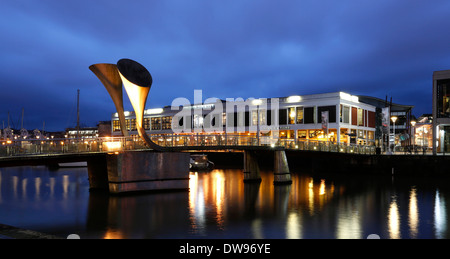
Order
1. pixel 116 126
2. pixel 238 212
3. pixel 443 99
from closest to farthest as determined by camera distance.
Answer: pixel 238 212
pixel 443 99
pixel 116 126

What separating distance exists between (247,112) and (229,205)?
173 ft

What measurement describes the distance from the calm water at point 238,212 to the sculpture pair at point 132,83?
6581 millimetres

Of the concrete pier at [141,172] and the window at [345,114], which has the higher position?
the window at [345,114]

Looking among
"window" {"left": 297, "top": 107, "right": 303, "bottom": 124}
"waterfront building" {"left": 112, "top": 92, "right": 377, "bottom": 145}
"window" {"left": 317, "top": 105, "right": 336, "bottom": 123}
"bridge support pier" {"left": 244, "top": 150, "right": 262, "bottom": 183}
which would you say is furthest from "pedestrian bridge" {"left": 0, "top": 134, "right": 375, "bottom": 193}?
"window" {"left": 297, "top": 107, "right": 303, "bottom": 124}

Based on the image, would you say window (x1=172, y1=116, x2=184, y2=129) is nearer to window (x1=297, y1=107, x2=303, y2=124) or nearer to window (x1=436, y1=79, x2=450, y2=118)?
window (x1=297, y1=107, x2=303, y2=124)

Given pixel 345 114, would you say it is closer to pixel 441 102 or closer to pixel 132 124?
pixel 441 102

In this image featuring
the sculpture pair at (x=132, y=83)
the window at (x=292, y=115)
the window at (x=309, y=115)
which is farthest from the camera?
the window at (x=292, y=115)

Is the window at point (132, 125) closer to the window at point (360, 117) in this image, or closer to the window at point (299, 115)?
the window at point (299, 115)

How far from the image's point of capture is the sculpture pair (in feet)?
110

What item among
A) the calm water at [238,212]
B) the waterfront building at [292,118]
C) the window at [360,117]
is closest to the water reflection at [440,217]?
the calm water at [238,212]

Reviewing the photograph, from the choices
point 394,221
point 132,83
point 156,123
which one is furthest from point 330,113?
point 394,221

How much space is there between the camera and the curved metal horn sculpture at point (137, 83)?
109 ft

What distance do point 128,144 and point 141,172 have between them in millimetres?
2711

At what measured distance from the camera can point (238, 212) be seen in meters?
28.6
